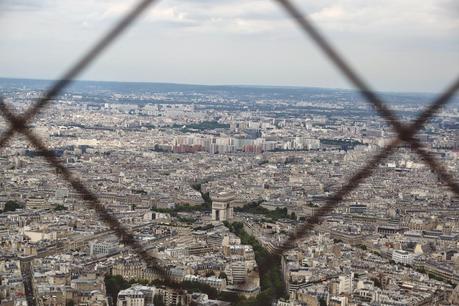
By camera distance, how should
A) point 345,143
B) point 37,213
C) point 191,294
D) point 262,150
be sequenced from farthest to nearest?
point 262,150 → point 345,143 → point 37,213 → point 191,294

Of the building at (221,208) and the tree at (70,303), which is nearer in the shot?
the tree at (70,303)

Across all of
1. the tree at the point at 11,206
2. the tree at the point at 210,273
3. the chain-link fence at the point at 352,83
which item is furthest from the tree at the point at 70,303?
the chain-link fence at the point at 352,83

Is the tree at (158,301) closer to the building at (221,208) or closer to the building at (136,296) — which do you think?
the building at (136,296)

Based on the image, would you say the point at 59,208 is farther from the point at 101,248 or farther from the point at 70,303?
the point at 70,303

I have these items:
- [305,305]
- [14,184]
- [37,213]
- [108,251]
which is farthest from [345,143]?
[305,305]

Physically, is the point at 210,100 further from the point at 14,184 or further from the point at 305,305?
the point at 305,305

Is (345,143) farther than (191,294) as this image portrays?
Yes

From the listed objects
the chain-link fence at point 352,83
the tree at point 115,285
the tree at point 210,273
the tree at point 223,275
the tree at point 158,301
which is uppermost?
the chain-link fence at point 352,83

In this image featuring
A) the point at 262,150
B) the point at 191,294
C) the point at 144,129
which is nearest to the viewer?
the point at 191,294
